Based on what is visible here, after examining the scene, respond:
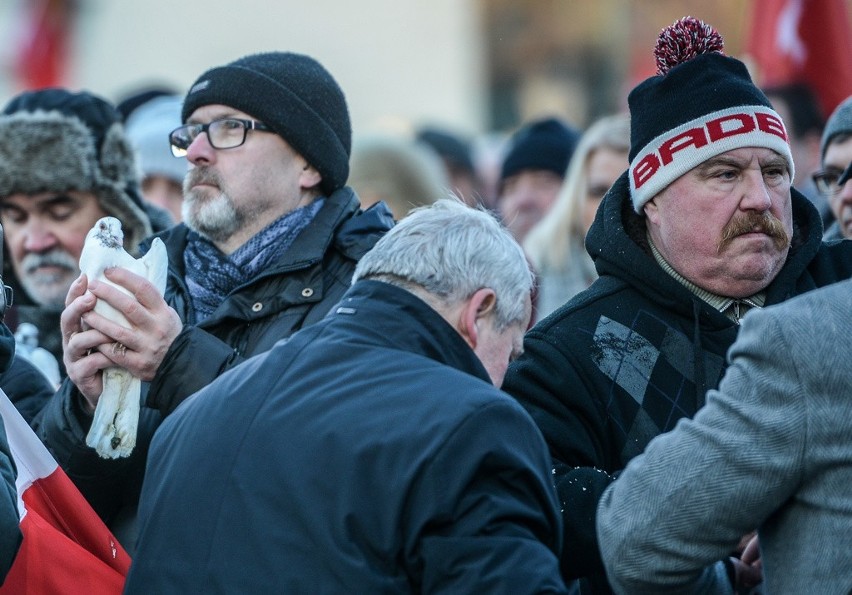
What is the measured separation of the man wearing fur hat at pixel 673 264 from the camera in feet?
12.4

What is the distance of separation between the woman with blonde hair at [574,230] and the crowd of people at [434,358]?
133cm

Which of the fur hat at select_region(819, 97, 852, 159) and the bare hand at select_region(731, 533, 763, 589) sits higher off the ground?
the fur hat at select_region(819, 97, 852, 159)

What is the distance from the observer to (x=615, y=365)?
383cm

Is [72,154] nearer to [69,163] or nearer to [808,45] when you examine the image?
[69,163]

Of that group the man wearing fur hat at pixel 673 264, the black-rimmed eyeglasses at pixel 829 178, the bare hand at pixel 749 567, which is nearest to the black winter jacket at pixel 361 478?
the bare hand at pixel 749 567

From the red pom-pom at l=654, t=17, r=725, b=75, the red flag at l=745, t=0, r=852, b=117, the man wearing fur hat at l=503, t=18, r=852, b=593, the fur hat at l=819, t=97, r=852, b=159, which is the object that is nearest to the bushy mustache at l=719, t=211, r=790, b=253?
the man wearing fur hat at l=503, t=18, r=852, b=593

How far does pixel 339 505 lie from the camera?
2910 millimetres

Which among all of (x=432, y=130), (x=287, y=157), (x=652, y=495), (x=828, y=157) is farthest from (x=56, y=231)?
(x=432, y=130)

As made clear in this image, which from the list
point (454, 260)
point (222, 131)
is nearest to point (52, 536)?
point (454, 260)

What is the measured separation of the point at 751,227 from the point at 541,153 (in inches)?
160

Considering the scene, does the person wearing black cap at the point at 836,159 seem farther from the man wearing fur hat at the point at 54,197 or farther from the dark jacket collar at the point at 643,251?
the man wearing fur hat at the point at 54,197

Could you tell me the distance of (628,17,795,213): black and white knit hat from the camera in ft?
13.2

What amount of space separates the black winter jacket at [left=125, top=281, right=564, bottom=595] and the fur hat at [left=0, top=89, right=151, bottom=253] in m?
2.39

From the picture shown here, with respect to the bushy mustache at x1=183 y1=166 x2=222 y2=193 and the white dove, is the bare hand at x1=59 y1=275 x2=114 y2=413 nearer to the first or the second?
the white dove
